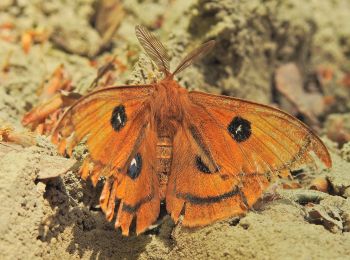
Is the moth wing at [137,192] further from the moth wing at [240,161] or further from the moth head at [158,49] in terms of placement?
the moth head at [158,49]

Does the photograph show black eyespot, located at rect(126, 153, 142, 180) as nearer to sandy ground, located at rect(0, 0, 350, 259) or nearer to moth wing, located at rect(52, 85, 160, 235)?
moth wing, located at rect(52, 85, 160, 235)

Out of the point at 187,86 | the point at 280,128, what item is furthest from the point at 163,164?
the point at 187,86

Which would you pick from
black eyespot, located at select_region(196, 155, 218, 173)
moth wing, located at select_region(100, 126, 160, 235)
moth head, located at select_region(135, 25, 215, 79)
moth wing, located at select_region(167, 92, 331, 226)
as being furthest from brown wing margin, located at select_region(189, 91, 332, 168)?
moth wing, located at select_region(100, 126, 160, 235)

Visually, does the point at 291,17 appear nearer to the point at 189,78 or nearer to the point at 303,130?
the point at 189,78

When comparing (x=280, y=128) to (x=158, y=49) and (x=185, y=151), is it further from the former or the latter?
(x=158, y=49)

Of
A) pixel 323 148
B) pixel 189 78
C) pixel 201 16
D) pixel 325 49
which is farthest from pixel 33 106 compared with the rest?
pixel 325 49

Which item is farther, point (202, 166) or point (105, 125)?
point (202, 166)
